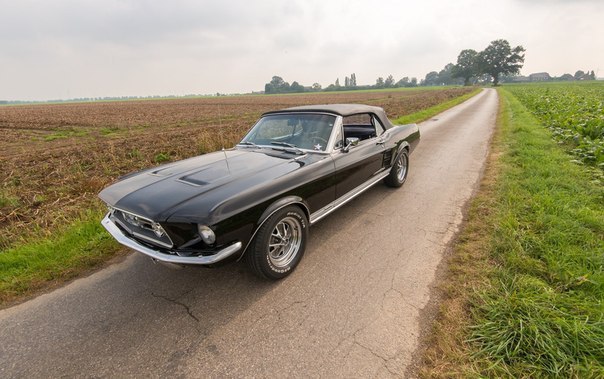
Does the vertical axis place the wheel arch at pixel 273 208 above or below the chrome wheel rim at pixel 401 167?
above

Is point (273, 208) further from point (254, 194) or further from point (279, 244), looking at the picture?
point (279, 244)

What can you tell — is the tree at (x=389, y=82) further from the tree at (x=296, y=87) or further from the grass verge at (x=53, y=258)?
the grass verge at (x=53, y=258)

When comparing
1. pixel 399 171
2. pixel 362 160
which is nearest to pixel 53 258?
pixel 362 160

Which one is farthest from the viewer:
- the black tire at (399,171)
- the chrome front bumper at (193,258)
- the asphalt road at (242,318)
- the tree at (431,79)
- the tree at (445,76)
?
the tree at (431,79)

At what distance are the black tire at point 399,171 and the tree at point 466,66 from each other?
379 ft

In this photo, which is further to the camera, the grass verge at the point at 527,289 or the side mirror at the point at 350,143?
the side mirror at the point at 350,143

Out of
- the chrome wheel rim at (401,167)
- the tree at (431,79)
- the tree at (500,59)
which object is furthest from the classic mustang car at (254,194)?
the tree at (431,79)

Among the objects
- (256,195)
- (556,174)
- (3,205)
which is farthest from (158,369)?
(556,174)

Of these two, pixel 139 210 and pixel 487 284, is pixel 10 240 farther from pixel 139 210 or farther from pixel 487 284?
pixel 487 284

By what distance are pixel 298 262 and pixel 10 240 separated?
3.65 meters

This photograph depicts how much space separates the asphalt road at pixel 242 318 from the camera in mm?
1880

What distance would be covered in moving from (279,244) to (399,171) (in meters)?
3.13

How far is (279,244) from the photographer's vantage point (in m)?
2.71

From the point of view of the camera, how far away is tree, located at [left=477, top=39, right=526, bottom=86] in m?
86.6
